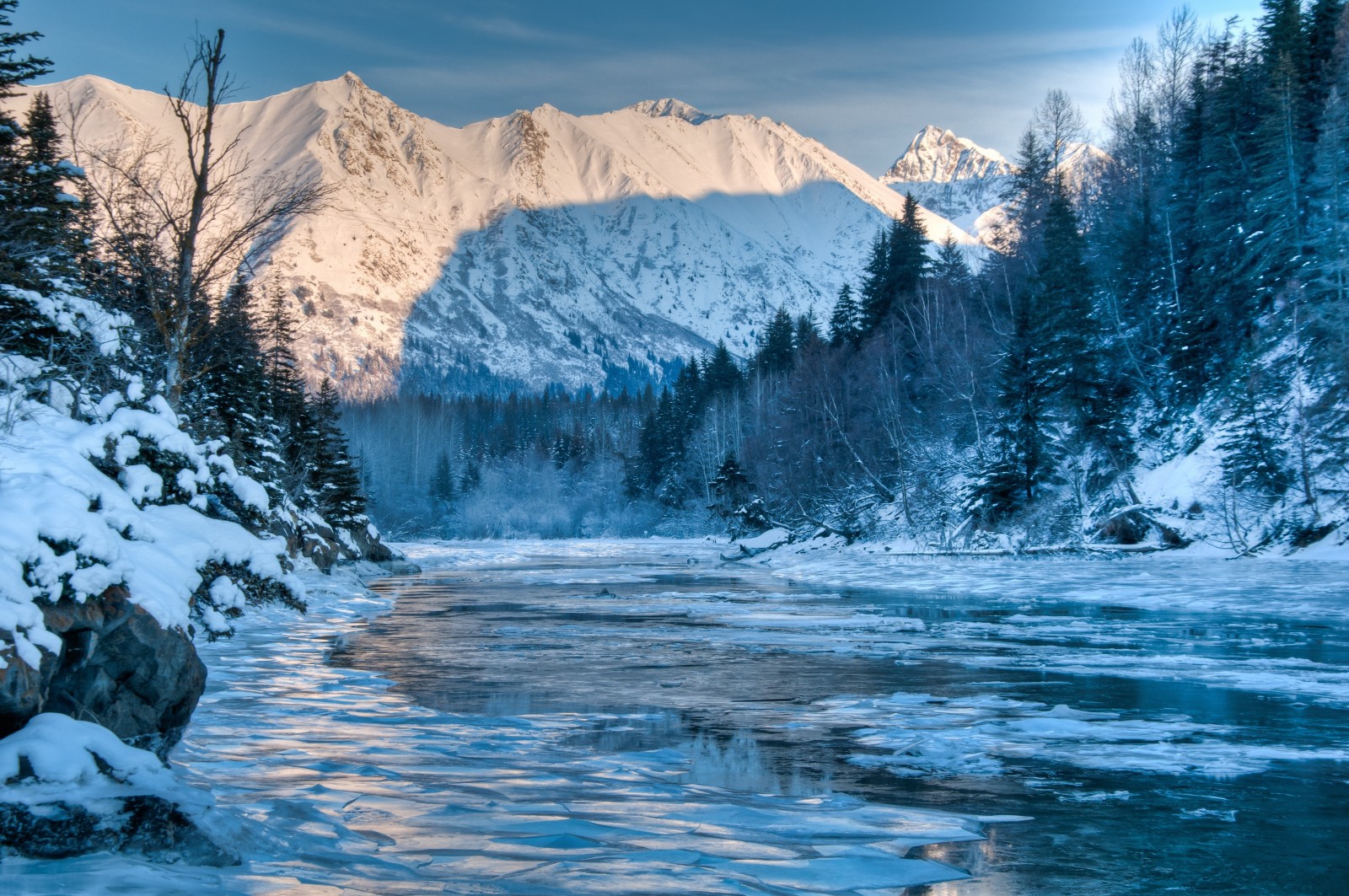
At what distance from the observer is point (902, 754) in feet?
26.3

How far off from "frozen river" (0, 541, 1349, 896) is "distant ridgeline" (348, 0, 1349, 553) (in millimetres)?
17224

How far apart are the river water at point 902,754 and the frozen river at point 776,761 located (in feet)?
0.11

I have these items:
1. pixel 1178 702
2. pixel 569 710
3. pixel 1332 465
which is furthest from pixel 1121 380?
pixel 569 710

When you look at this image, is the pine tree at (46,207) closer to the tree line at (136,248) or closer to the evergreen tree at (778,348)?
the tree line at (136,248)

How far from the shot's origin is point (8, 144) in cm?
1986

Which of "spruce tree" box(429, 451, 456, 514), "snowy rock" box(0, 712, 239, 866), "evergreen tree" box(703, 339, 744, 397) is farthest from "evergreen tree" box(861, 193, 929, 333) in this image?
"spruce tree" box(429, 451, 456, 514)

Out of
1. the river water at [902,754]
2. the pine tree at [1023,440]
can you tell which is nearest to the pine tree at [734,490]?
the pine tree at [1023,440]

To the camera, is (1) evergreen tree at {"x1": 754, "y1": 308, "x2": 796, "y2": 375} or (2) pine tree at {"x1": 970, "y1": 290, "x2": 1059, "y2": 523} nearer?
(2) pine tree at {"x1": 970, "y1": 290, "x2": 1059, "y2": 523}

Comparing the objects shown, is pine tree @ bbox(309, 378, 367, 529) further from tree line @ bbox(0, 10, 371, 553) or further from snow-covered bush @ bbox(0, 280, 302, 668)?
snow-covered bush @ bbox(0, 280, 302, 668)

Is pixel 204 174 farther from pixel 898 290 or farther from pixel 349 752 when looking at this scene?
pixel 898 290

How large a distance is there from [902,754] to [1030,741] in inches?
51.4

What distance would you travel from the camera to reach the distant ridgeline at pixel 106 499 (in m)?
5.79

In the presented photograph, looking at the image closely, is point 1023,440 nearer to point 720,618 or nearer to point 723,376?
point 720,618

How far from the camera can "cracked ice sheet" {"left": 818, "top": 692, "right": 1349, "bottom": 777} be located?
757 centimetres
